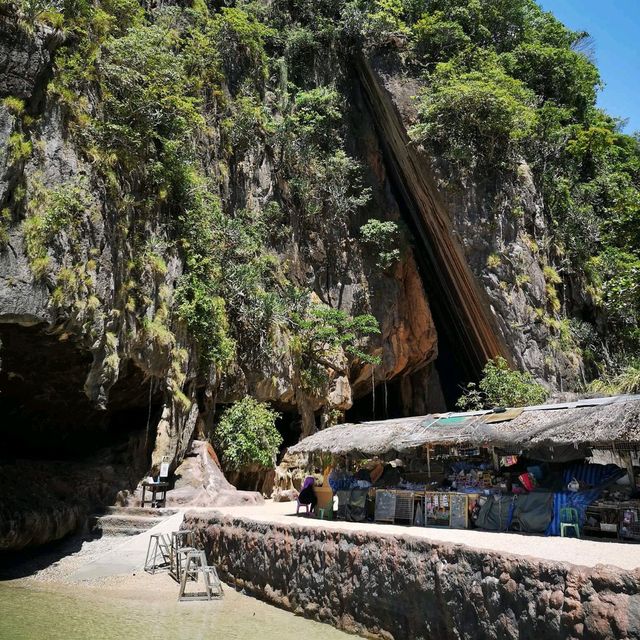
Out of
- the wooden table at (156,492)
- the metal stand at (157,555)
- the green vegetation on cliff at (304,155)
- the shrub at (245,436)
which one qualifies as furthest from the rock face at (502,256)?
the metal stand at (157,555)

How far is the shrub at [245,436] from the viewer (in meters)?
18.8

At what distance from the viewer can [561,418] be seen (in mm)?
10531

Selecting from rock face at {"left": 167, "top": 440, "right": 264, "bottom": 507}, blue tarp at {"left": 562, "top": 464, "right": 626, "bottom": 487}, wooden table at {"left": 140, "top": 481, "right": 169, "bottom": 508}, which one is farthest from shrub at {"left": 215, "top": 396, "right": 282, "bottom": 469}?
blue tarp at {"left": 562, "top": 464, "right": 626, "bottom": 487}

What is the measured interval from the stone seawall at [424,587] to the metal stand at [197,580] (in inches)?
20.0

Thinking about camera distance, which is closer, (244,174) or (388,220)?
(244,174)

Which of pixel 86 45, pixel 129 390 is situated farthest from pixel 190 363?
pixel 86 45

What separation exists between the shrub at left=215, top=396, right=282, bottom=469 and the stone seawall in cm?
780

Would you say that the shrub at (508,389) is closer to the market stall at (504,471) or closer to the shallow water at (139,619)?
the market stall at (504,471)

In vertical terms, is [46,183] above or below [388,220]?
below

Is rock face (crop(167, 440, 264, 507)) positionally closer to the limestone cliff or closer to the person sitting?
the limestone cliff

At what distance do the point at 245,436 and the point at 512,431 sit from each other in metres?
9.94

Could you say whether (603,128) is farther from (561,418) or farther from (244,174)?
(561,418)

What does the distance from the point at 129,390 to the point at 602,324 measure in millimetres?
17993

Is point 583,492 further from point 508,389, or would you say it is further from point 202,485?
point 508,389
